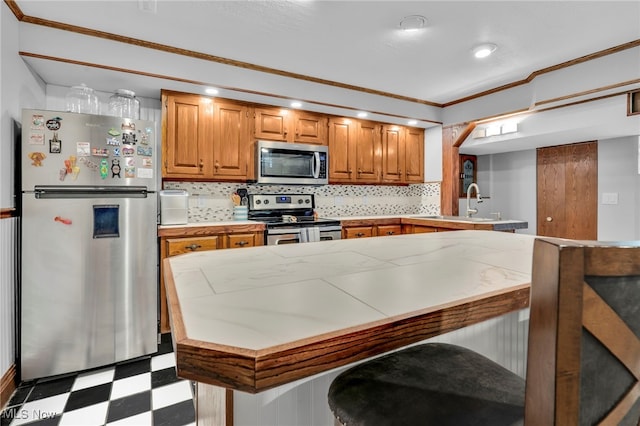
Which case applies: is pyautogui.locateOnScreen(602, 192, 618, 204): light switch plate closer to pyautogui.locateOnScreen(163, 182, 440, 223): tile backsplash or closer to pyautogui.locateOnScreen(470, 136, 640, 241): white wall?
pyautogui.locateOnScreen(470, 136, 640, 241): white wall

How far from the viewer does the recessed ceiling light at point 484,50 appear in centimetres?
255

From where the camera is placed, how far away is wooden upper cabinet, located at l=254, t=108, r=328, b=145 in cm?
340

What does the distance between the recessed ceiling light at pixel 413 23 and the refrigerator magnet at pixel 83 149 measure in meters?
2.34

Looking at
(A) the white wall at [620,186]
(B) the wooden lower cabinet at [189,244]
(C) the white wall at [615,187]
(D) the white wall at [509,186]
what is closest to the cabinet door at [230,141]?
(B) the wooden lower cabinet at [189,244]

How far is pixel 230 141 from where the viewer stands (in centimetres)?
322

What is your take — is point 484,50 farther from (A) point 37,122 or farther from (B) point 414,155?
(A) point 37,122

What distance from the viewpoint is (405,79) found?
130 inches

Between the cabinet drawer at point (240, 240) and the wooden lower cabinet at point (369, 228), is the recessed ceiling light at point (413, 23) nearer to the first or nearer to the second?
the wooden lower cabinet at point (369, 228)

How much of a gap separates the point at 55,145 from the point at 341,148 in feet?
8.98

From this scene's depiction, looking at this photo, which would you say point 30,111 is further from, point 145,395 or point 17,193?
point 145,395

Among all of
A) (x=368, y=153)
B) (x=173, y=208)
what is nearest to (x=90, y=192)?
(x=173, y=208)

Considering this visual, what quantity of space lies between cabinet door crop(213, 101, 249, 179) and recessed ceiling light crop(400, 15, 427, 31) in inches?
68.6

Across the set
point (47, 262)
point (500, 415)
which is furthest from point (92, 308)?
point (500, 415)

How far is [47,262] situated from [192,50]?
76.0 inches
